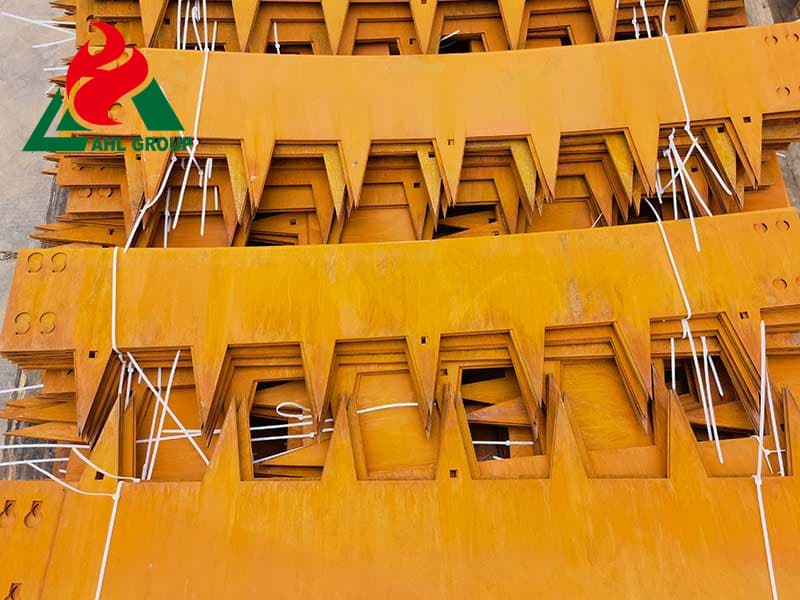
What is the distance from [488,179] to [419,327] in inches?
33.8

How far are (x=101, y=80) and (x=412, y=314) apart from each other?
1652 millimetres

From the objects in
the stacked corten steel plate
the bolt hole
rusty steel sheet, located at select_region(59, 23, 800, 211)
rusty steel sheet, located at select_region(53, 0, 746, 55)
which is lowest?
the bolt hole

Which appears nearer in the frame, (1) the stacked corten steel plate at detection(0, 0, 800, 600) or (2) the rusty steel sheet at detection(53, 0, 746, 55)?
(1) the stacked corten steel plate at detection(0, 0, 800, 600)

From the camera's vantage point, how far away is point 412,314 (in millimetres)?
2111

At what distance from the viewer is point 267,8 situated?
2.72 m

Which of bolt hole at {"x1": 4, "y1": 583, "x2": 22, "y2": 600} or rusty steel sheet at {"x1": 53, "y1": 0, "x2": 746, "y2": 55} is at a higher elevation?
rusty steel sheet at {"x1": 53, "y1": 0, "x2": 746, "y2": 55}

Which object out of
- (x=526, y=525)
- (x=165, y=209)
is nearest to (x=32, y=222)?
(x=165, y=209)

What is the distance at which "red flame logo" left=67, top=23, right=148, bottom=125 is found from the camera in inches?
92.3
